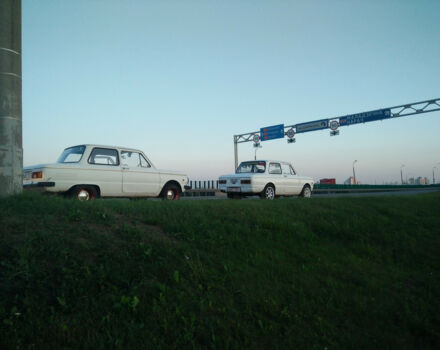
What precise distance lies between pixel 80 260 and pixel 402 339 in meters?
3.69

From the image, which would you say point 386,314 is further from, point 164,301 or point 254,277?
point 164,301

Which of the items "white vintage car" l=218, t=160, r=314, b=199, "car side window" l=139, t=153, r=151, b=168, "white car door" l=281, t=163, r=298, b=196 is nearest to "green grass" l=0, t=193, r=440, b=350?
"car side window" l=139, t=153, r=151, b=168

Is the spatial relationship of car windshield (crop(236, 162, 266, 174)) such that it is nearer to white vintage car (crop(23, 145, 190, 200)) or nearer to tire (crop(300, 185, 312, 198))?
tire (crop(300, 185, 312, 198))

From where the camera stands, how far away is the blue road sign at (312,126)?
29.7 meters

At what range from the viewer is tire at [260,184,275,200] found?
13.4 metres

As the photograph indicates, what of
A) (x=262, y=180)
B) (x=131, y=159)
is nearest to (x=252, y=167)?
(x=262, y=180)

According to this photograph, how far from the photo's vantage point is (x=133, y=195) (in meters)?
9.56

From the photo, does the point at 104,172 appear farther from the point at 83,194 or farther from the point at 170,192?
the point at 170,192

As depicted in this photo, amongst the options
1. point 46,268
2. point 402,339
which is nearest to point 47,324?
point 46,268

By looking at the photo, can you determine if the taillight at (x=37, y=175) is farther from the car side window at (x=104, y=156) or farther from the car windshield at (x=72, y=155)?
the car side window at (x=104, y=156)

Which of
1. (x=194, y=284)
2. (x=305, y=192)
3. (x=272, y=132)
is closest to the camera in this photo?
(x=194, y=284)

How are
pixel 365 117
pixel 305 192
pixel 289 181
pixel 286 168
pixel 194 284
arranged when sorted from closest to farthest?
pixel 194 284, pixel 289 181, pixel 286 168, pixel 305 192, pixel 365 117

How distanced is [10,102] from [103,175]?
341 centimetres

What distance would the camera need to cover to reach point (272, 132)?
32.4 meters
